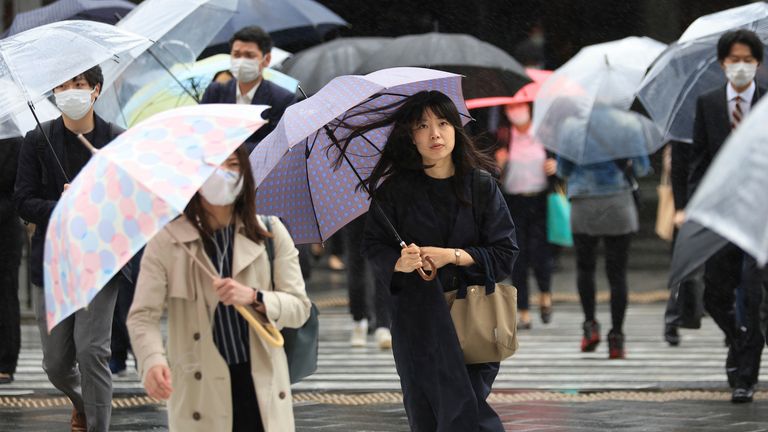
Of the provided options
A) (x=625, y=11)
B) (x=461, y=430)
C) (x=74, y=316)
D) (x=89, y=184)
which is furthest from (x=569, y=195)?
(x=625, y=11)

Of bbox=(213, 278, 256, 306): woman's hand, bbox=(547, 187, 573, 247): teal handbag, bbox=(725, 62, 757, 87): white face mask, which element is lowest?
bbox=(547, 187, 573, 247): teal handbag

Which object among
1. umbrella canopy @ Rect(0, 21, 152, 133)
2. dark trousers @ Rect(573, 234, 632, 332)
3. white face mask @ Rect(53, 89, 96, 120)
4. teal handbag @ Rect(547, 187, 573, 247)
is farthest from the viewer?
teal handbag @ Rect(547, 187, 573, 247)

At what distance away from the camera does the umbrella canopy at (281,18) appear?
12.6m

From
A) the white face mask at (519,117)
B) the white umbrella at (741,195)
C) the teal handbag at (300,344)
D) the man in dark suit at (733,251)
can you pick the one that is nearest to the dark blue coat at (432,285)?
the teal handbag at (300,344)

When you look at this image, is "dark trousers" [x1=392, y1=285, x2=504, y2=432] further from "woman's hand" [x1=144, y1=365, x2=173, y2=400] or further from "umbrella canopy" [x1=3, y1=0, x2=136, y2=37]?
"umbrella canopy" [x1=3, y1=0, x2=136, y2=37]

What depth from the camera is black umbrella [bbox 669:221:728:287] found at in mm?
5668

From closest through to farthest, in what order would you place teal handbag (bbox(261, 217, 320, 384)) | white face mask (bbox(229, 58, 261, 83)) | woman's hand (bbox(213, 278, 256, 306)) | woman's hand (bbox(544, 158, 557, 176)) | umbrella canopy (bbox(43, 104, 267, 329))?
umbrella canopy (bbox(43, 104, 267, 329))
woman's hand (bbox(213, 278, 256, 306))
teal handbag (bbox(261, 217, 320, 384))
white face mask (bbox(229, 58, 261, 83))
woman's hand (bbox(544, 158, 557, 176))

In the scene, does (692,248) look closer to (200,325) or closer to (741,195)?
(200,325)

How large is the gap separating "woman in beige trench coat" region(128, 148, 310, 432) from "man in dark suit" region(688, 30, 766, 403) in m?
4.29

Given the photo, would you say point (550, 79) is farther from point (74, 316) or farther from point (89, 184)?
point (89, 184)

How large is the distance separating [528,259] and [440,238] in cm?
752

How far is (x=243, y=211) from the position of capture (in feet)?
16.7

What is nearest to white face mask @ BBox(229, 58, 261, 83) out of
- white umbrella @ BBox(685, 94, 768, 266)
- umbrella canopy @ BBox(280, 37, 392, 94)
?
umbrella canopy @ BBox(280, 37, 392, 94)

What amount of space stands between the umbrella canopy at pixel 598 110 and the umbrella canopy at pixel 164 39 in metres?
2.76
